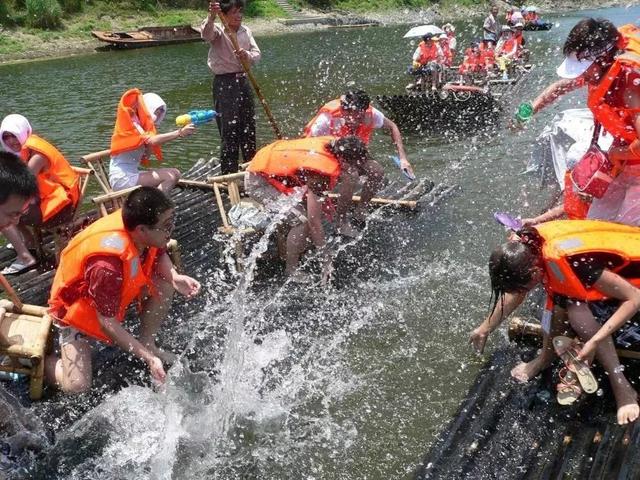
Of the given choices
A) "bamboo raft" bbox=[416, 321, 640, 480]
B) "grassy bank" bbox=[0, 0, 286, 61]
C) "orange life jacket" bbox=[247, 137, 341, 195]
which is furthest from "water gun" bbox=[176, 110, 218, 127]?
"grassy bank" bbox=[0, 0, 286, 61]

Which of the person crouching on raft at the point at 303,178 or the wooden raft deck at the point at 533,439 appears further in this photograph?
the person crouching on raft at the point at 303,178

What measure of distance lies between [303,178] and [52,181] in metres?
2.32

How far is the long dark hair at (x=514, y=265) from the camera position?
10.4ft

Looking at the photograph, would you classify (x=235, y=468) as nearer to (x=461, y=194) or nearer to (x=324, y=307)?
(x=324, y=307)

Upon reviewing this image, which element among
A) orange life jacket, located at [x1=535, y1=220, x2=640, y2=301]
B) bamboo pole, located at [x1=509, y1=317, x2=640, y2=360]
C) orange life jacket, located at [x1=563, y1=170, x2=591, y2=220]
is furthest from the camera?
orange life jacket, located at [x1=563, y1=170, x2=591, y2=220]

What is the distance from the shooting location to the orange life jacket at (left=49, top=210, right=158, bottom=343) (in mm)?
3449

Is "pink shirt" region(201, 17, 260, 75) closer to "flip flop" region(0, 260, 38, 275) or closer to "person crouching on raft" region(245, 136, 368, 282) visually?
"person crouching on raft" region(245, 136, 368, 282)

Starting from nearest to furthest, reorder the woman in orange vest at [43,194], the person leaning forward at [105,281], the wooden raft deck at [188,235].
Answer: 1. the person leaning forward at [105,281]
2. the wooden raft deck at [188,235]
3. the woman in orange vest at [43,194]

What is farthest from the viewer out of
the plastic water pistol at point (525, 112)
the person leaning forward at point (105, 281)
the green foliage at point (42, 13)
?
the green foliage at point (42, 13)

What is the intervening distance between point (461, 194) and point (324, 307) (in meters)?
2.90

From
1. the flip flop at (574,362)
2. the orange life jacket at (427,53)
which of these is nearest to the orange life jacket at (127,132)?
the flip flop at (574,362)

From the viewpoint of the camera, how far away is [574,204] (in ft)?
14.1

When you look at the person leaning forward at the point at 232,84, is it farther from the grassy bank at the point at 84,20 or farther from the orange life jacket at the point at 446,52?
the grassy bank at the point at 84,20

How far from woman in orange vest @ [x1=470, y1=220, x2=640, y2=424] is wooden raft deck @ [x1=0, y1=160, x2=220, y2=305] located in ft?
9.98
